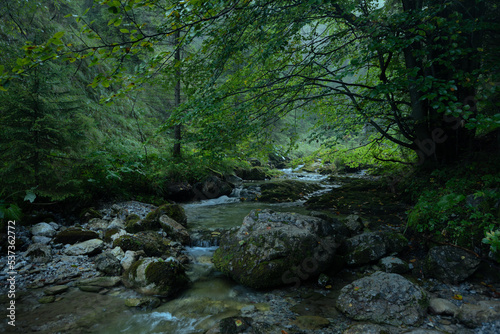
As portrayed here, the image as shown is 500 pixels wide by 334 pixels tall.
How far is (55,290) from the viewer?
12.0 feet

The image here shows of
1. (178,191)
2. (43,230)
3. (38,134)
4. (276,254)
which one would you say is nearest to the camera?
(276,254)

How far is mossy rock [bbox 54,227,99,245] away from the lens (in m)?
4.84

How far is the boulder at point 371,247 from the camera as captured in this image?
4598 millimetres

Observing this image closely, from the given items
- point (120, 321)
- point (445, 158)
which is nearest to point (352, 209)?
point (445, 158)

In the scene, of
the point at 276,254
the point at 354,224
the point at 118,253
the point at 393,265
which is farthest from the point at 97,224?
the point at 393,265

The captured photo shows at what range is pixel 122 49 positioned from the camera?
2.17m

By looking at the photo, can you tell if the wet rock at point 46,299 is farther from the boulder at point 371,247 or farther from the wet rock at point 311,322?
the boulder at point 371,247

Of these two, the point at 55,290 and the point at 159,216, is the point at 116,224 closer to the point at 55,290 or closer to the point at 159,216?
the point at 159,216

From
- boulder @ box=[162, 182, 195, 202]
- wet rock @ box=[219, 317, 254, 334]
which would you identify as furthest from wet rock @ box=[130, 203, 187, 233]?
wet rock @ box=[219, 317, 254, 334]

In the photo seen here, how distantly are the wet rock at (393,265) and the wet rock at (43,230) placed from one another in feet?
22.0

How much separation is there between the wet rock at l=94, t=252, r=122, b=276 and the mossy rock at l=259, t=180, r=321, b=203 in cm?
689

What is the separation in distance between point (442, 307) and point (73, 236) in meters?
6.55

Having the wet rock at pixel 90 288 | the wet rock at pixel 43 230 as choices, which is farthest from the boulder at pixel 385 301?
the wet rock at pixel 43 230

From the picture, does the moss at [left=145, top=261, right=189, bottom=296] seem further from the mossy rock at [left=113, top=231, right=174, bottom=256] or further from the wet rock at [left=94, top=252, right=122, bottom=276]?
the mossy rock at [left=113, top=231, right=174, bottom=256]
